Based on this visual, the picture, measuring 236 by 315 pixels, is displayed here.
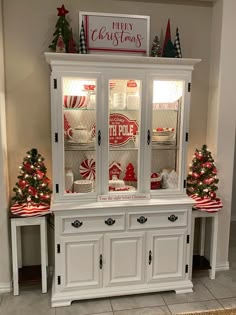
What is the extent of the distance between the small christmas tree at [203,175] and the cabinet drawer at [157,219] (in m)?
0.31

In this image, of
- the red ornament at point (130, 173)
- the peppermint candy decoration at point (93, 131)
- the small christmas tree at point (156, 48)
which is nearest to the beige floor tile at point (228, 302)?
the red ornament at point (130, 173)

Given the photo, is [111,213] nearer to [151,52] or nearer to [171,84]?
[171,84]

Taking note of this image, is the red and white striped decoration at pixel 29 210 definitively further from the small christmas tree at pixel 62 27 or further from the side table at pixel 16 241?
the small christmas tree at pixel 62 27

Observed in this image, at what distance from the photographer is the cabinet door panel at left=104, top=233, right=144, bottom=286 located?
2713 mm

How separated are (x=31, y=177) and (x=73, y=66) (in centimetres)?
100

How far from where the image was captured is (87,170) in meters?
2.79

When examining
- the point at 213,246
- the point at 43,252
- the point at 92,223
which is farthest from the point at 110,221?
the point at 213,246

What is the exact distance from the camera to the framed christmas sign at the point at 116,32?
107 inches

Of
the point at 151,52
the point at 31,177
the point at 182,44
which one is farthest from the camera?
the point at 182,44

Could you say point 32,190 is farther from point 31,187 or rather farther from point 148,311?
point 148,311

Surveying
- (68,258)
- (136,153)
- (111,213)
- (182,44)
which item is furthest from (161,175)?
(182,44)

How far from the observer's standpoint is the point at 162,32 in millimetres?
3027

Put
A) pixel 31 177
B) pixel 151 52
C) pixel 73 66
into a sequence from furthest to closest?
1. pixel 151 52
2. pixel 31 177
3. pixel 73 66

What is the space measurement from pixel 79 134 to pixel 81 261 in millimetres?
1093
